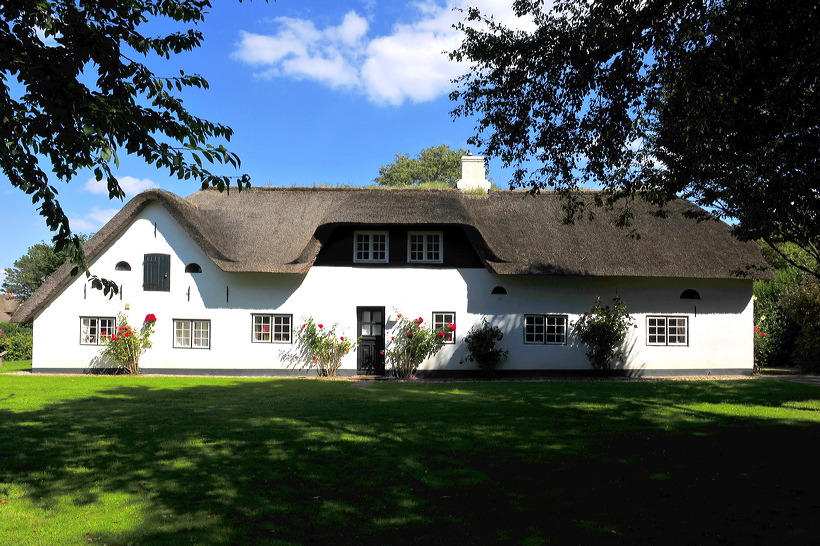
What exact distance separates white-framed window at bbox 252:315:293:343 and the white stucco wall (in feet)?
0.61

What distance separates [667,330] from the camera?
722 inches

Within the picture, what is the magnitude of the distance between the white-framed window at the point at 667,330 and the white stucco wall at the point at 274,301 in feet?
2.21

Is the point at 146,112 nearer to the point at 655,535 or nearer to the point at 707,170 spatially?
the point at 655,535

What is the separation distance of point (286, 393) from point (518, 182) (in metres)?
7.25

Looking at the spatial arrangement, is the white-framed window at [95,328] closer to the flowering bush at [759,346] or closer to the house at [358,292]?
the house at [358,292]

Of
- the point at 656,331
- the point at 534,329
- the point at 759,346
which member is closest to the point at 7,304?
the point at 534,329

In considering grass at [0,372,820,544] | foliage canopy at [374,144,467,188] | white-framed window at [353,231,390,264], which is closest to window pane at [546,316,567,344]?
white-framed window at [353,231,390,264]

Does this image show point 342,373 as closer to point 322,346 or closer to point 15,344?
point 322,346

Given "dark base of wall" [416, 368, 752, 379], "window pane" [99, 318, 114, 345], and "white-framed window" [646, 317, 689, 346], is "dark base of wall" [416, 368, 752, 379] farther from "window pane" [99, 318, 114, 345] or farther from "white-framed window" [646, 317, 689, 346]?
"window pane" [99, 318, 114, 345]

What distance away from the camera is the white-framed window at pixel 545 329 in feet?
59.0

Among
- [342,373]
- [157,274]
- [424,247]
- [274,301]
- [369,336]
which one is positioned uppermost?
[424,247]

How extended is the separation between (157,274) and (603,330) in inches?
529

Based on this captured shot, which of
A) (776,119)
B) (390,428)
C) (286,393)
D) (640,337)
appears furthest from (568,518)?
(640,337)

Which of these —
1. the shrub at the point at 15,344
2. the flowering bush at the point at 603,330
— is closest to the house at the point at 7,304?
the shrub at the point at 15,344
